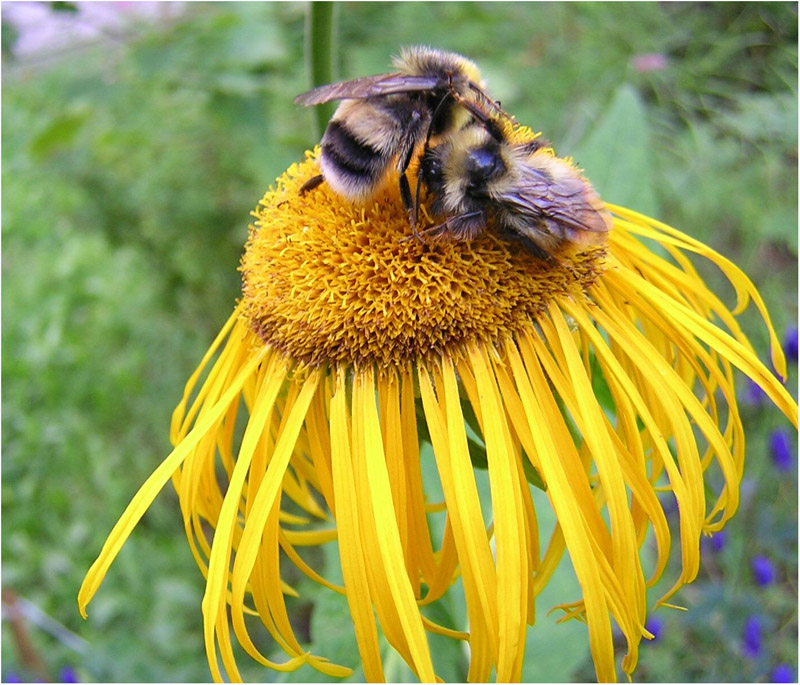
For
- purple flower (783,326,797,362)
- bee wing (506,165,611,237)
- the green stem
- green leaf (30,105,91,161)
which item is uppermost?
the green stem

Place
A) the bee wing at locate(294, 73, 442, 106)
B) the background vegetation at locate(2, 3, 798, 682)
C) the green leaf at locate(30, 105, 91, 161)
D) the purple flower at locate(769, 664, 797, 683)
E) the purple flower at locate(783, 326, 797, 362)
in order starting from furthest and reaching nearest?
the green leaf at locate(30, 105, 91, 161) < the background vegetation at locate(2, 3, 798, 682) < the purple flower at locate(783, 326, 797, 362) < the purple flower at locate(769, 664, 797, 683) < the bee wing at locate(294, 73, 442, 106)

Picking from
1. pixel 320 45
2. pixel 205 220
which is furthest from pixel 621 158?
pixel 205 220

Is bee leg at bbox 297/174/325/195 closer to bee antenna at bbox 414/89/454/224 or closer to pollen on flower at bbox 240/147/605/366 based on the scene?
pollen on flower at bbox 240/147/605/366

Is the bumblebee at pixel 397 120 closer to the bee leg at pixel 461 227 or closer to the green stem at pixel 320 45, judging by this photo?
the bee leg at pixel 461 227

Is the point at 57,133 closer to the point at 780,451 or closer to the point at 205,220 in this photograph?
the point at 205,220

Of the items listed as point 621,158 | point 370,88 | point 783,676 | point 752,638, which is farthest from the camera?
point 752,638

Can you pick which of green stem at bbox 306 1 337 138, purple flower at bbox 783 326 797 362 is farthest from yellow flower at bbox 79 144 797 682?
purple flower at bbox 783 326 797 362
